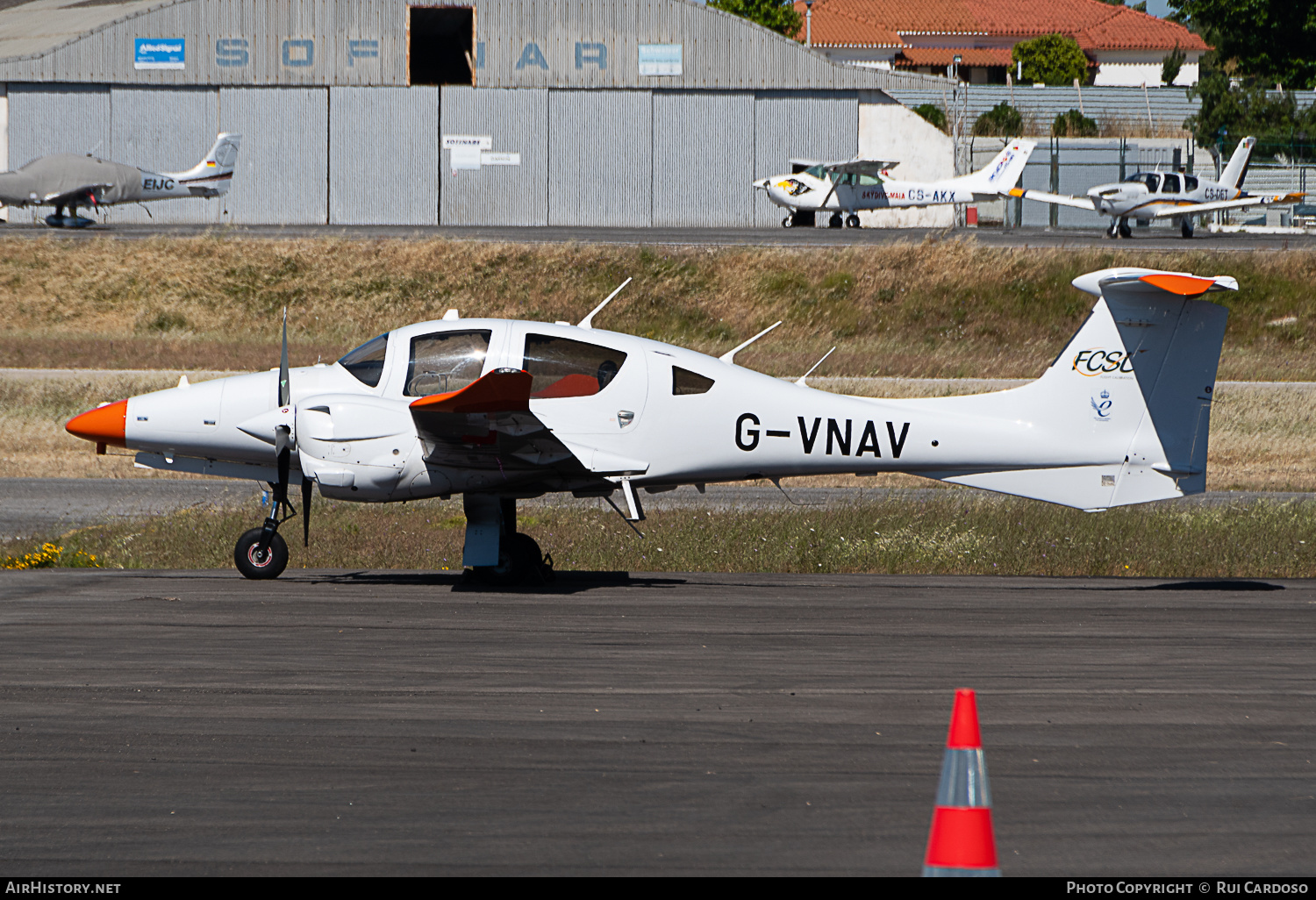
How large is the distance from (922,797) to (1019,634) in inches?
150

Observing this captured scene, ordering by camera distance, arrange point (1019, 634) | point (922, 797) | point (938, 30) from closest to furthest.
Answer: point (922, 797)
point (1019, 634)
point (938, 30)

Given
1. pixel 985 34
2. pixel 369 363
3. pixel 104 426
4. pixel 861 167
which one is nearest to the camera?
pixel 104 426

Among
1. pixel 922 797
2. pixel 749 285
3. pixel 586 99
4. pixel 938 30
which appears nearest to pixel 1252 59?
pixel 938 30

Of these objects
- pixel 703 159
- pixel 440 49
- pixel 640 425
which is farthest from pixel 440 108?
pixel 640 425

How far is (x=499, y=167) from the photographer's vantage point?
4672 centimetres

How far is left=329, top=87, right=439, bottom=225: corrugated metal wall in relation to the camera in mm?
45719

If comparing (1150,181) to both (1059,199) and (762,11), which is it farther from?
(762,11)

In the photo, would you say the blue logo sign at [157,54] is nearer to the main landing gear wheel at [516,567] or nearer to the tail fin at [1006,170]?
the tail fin at [1006,170]

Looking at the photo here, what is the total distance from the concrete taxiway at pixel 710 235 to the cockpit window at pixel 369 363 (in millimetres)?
24919

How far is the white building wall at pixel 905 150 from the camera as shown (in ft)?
160

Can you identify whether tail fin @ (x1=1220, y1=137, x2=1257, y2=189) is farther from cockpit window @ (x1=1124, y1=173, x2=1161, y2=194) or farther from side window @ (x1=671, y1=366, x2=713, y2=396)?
side window @ (x1=671, y1=366, x2=713, y2=396)

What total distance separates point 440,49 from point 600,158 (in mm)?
8870

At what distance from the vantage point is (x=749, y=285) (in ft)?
110

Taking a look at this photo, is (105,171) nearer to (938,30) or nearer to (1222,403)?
(1222,403)
